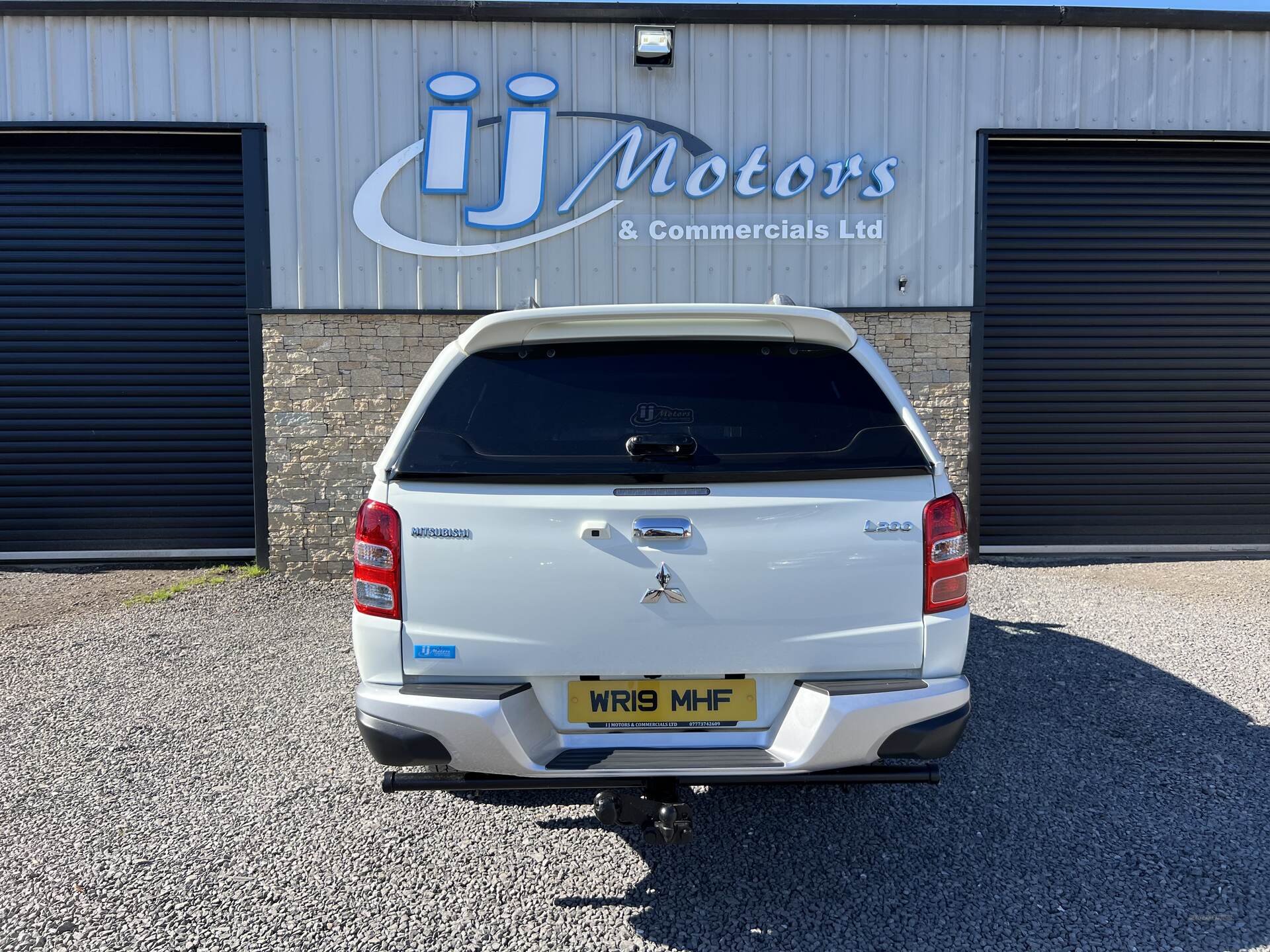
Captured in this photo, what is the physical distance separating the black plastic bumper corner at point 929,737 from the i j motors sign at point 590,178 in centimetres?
558

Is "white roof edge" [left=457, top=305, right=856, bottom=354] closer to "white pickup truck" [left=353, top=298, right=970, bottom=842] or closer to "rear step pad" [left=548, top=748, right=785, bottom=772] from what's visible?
"white pickup truck" [left=353, top=298, right=970, bottom=842]

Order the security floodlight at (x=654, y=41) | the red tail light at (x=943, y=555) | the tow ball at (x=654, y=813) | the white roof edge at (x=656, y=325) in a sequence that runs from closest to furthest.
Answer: the tow ball at (x=654, y=813) → the red tail light at (x=943, y=555) → the white roof edge at (x=656, y=325) → the security floodlight at (x=654, y=41)

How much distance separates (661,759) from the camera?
7.31 ft

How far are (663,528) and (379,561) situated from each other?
0.88 meters

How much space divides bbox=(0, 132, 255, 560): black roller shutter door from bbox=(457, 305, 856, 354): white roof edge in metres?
6.14

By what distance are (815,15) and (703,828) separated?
694 cm

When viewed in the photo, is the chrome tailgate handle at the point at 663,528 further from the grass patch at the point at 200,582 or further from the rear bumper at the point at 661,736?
the grass patch at the point at 200,582

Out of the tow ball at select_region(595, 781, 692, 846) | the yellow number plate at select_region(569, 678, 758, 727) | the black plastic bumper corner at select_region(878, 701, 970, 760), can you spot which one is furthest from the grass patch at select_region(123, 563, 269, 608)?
the black plastic bumper corner at select_region(878, 701, 970, 760)

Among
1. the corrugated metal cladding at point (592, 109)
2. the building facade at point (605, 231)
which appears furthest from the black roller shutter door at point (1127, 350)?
the corrugated metal cladding at point (592, 109)

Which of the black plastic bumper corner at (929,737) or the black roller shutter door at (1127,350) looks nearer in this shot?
the black plastic bumper corner at (929,737)

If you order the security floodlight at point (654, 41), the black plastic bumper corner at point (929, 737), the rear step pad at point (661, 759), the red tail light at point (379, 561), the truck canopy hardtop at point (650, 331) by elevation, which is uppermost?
the security floodlight at point (654, 41)

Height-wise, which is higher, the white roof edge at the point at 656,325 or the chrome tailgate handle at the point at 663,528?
the white roof edge at the point at 656,325

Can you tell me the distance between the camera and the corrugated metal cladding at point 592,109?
22.7 feet

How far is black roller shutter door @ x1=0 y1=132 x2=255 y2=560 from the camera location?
746 centimetres
